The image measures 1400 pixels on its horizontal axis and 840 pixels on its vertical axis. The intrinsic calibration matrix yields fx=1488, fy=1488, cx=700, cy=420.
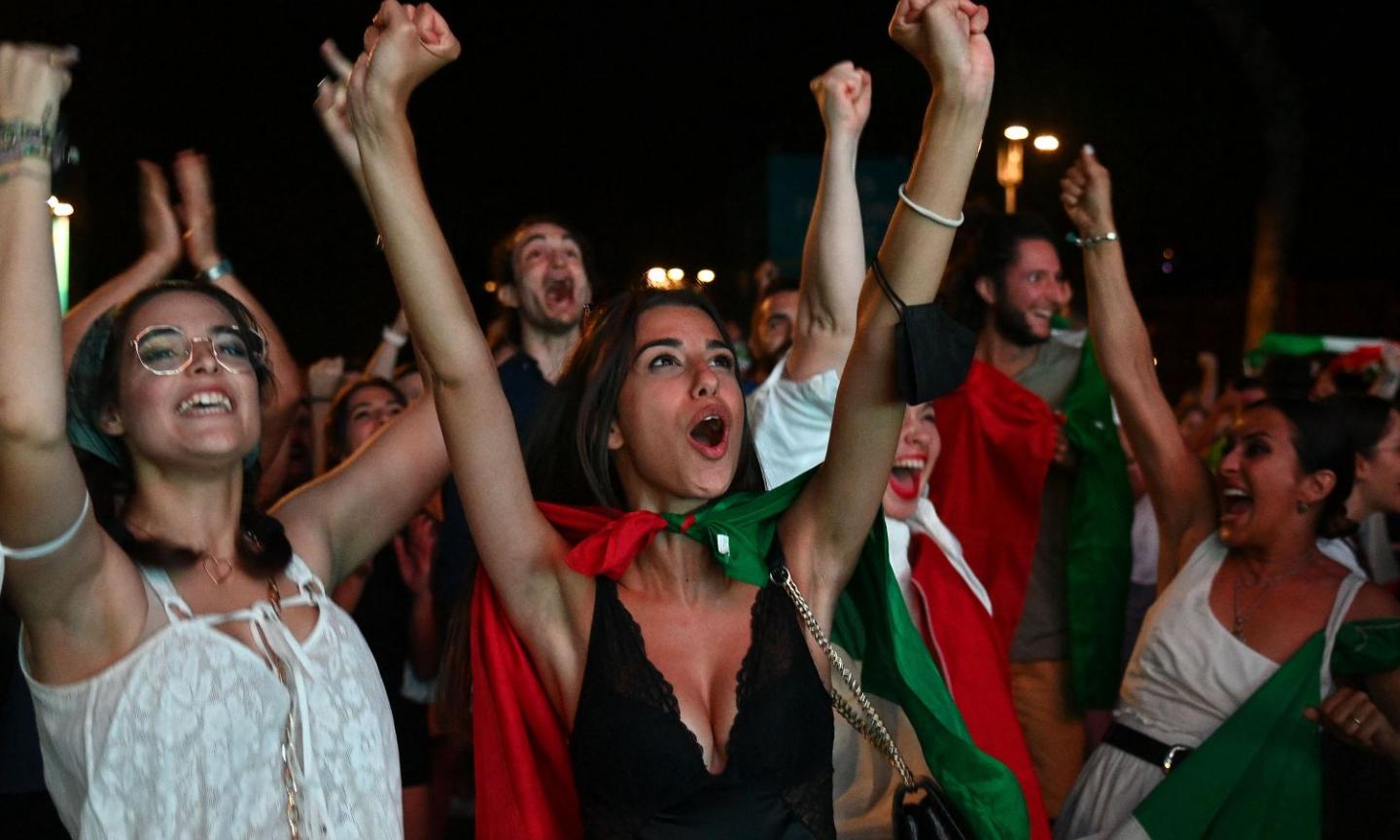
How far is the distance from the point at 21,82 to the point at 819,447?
2053 millimetres

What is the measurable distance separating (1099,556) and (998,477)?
39cm

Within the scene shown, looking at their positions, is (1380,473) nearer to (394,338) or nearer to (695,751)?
(695,751)

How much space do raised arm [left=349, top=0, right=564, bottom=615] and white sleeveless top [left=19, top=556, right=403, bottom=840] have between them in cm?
34

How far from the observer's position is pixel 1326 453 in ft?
12.0

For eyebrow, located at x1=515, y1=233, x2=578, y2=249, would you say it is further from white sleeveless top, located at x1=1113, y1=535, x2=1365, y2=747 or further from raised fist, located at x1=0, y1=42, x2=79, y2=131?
raised fist, located at x1=0, y1=42, x2=79, y2=131

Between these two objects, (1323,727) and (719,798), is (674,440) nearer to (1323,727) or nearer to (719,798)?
(719,798)

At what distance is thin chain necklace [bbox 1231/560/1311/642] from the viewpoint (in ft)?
11.5

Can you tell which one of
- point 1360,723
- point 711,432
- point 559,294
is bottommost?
point 1360,723

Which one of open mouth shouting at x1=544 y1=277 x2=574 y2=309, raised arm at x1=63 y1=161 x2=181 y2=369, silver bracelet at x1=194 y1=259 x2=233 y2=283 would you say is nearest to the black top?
silver bracelet at x1=194 y1=259 x2=233 y2=283

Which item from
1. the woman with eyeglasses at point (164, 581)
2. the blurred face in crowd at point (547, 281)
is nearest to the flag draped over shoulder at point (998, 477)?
the blurred face in crowd at point (547, 281)

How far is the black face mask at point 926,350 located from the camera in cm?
225

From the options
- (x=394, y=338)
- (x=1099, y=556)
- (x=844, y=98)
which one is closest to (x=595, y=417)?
(x=844, y=98)

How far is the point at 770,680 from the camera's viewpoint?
242cm

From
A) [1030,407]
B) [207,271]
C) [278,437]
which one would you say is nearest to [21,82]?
[207,271]
